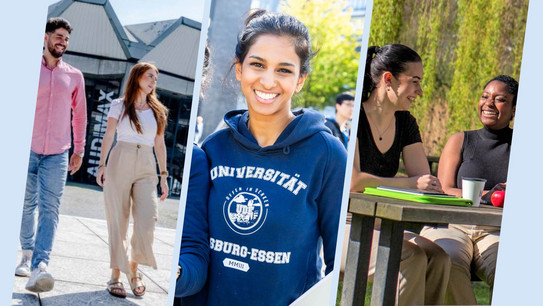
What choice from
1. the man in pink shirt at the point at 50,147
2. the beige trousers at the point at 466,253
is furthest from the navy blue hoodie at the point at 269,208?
the beige trousers at the point at 466,253

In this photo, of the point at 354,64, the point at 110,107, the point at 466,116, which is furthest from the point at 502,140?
the point at 110,107

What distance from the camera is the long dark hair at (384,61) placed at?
12.6 ft

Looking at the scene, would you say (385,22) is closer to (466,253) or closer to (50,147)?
(466,253)

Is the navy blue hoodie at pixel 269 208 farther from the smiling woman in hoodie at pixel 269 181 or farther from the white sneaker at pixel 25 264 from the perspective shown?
the white sneaker at pixel 25 264

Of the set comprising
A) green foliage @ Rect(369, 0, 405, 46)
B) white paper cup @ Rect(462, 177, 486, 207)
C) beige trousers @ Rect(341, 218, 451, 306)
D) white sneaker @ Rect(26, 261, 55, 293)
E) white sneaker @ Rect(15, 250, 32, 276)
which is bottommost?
white sneaker @ Rect(26, 261, 55, 293)

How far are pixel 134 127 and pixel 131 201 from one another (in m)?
0.36

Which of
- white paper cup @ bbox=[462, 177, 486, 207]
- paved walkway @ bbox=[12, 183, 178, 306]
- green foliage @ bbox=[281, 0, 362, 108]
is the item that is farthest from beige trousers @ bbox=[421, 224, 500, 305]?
paved walkway @ bbox=[12, 183, 178, 306]

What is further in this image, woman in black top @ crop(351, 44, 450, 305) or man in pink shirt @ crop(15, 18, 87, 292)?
woman in black top @ crop(351, 44, 450, 305)

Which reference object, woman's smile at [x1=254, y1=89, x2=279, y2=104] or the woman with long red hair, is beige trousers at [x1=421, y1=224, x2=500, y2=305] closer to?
woman's smile at [x1=254, y1=89, x2=279, y2=104]

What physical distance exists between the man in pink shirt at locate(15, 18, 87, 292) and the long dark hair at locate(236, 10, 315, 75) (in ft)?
2.71

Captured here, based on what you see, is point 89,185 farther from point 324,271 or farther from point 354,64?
point 354,64

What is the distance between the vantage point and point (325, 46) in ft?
11.8

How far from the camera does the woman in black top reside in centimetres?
369

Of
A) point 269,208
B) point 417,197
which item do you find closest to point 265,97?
point 269,208
